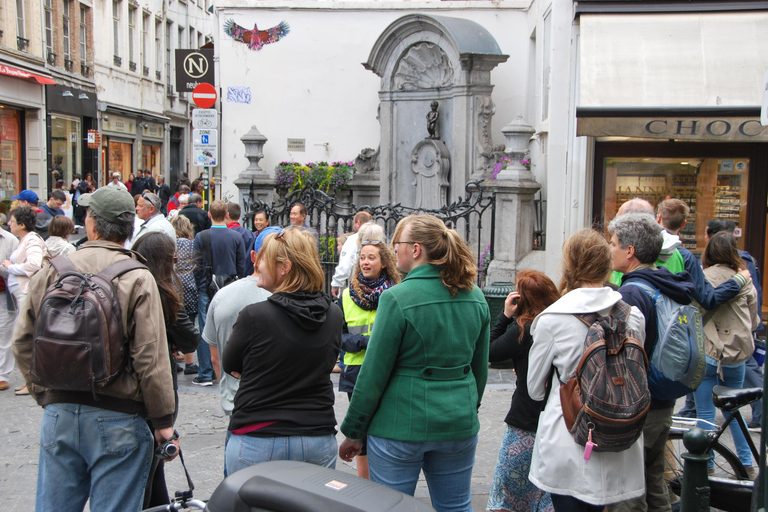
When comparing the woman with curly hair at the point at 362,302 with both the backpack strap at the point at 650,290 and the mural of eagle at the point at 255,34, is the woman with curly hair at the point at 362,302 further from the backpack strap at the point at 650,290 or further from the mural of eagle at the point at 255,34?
the mural of eagle at the point at 255,34

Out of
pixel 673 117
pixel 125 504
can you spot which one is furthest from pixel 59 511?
pixel 673 117

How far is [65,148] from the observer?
27109mm

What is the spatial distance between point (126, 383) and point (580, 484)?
6.46ft

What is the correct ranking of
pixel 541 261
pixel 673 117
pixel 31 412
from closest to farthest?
pixel 31 412 < pixel 673 117 < pixel 541 261

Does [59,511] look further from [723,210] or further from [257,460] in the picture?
[723,210]

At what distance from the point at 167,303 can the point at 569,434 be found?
2.13 meters

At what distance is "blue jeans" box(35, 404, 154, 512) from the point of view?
3.17 meters

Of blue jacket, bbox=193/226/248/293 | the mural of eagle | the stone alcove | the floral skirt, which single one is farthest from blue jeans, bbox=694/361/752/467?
the mural of eagle

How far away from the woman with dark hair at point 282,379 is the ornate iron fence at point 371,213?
21.7 feet

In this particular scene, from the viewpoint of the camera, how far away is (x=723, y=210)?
32.5ft

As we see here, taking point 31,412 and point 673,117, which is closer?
point 31,412

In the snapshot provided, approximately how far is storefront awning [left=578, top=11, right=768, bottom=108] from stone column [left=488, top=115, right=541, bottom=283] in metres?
1.54

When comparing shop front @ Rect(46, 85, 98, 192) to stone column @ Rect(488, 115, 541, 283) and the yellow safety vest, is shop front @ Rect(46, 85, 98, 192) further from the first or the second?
the yellow safety vest

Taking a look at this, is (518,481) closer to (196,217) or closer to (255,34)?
(196,217)
